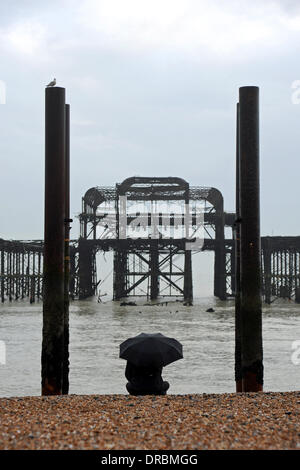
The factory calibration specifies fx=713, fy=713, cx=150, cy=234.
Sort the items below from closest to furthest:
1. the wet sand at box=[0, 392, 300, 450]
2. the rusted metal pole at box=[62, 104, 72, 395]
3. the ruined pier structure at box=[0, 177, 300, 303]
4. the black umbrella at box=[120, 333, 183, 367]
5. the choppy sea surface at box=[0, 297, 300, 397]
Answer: the wet sand at box=[0, 392, 300, 450], the black umbrella at box=[120, 333, 183, 367], the rusted metal pole at box=[62, 104, 72, 395], the choppy sea surface at box=[0, 297, 300, 397], the ruined pier structure at box=[0, 177, 300, 303]

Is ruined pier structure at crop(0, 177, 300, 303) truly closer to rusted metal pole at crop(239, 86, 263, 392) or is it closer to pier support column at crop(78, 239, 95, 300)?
pier support column at crop(78, 239, 95, 300)

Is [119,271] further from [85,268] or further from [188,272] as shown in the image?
[188,272]

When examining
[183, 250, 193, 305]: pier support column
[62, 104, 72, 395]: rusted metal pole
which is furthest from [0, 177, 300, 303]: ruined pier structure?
[62, 104, 72, 395]: rusted metal pole

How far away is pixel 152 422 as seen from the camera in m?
6.50

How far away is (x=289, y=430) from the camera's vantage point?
20.4 ft

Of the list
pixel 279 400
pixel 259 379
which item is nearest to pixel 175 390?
pixel 259 379

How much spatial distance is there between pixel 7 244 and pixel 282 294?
2423 cm

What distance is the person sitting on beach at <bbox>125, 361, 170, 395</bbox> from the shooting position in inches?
348

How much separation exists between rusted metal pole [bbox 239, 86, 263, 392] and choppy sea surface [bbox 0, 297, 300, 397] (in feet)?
17.3

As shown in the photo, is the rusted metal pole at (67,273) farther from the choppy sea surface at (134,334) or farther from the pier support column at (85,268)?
the pier support column at (85,268)

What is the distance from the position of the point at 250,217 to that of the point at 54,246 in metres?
2.78

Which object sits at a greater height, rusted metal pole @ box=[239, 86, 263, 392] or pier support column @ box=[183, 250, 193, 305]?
rusted metal pole @ box=[239, 86, 263, 392]

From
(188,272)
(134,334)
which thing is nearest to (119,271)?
(188,272)

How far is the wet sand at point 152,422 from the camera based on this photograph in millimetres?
5715
